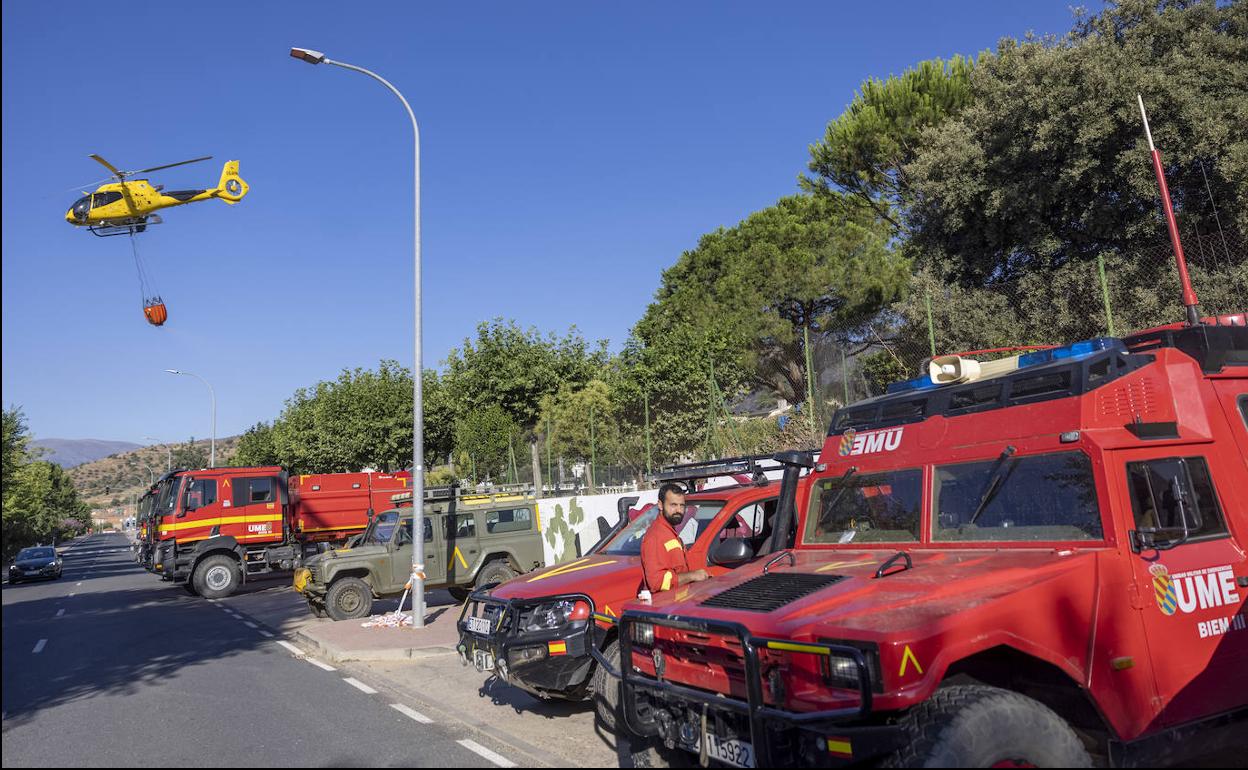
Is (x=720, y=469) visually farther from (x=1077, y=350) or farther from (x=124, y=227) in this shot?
(x=124, y=227)

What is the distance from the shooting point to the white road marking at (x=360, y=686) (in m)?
8.57

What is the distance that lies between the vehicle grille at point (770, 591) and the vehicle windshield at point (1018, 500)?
860 mm

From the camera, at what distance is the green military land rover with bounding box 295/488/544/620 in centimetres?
1404

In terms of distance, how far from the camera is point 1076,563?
13.4ft

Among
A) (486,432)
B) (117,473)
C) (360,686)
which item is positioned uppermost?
(117,473)

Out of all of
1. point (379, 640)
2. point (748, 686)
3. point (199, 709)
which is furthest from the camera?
point (379, 640)

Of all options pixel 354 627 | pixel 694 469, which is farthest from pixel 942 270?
pixel 354 627

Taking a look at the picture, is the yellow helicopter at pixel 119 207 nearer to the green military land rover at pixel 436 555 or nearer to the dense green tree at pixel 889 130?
the green military land rover at pixel 436 555

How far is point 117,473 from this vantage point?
16862 cm

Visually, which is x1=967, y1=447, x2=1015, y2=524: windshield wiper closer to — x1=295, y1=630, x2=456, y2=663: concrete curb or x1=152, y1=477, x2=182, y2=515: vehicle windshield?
x1=295, y1=630, x2=456, y2=663: concrete curb

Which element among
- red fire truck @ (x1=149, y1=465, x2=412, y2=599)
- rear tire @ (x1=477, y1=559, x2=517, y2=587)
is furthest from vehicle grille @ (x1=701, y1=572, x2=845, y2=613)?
red fire truck @ (x1=149, y1=465, x2=412, y2=599)

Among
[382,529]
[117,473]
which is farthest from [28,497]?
[117,473]

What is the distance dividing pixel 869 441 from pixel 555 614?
2816 mm

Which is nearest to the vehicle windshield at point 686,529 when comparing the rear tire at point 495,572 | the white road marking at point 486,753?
the white road marking at point 486,753
